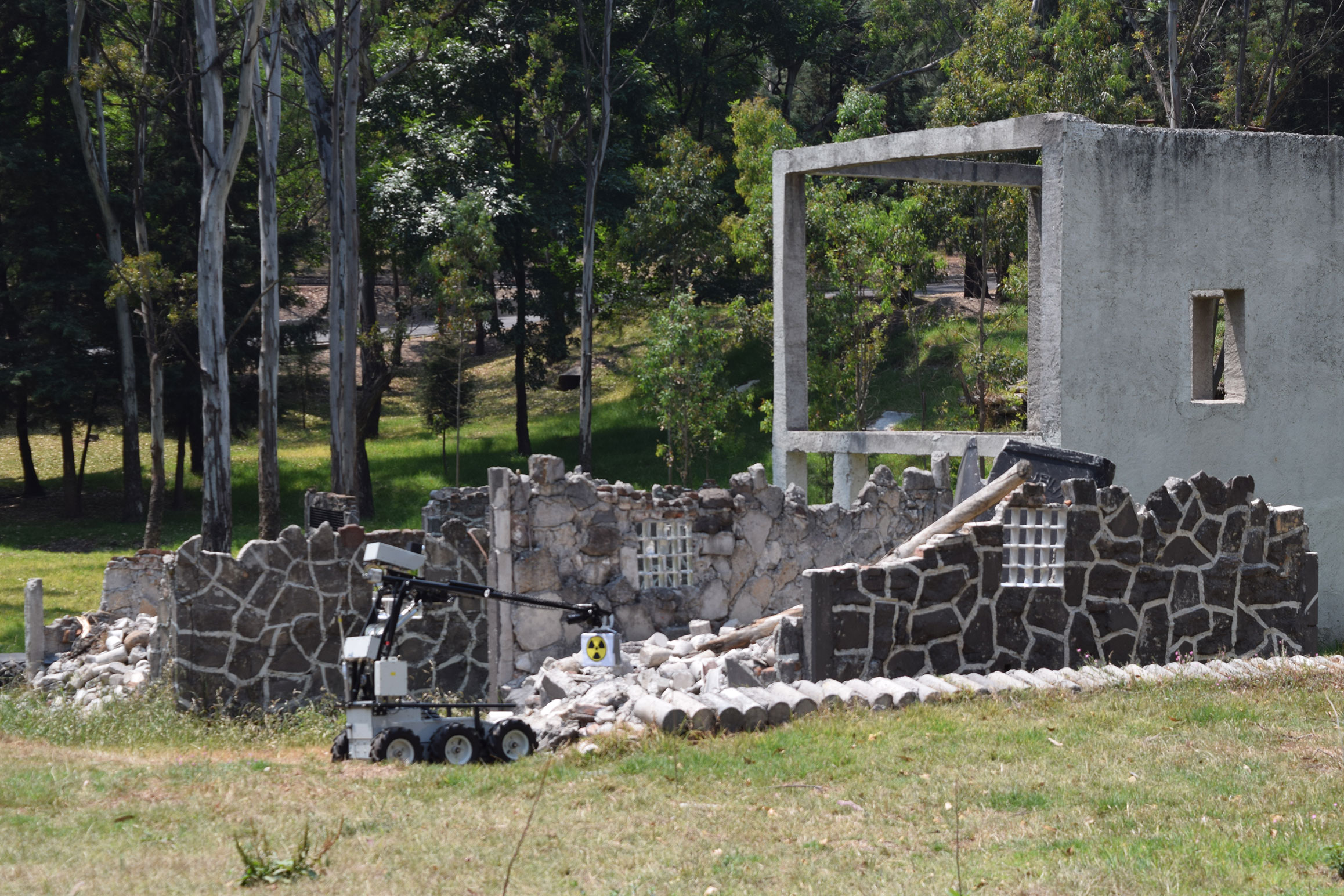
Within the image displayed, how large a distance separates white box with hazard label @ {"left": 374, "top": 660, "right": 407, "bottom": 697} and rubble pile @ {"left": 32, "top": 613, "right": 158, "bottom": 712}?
513 centimetres

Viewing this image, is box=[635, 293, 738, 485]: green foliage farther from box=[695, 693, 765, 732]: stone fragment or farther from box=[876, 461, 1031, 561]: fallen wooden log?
box=[695, 693, 765, 732]: stone fragment

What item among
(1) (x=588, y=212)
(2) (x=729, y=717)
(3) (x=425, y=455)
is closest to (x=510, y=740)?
(2) (x=729, y=717)

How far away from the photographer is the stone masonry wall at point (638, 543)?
12.5 meters

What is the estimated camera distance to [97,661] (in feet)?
50.2

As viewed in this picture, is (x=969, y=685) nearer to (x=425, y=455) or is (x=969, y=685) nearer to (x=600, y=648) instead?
(x=600, y=648)

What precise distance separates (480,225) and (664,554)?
15.8m

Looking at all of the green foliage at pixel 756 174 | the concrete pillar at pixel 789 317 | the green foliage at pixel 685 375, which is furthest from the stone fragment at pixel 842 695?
the green foliage at pixel 756 174

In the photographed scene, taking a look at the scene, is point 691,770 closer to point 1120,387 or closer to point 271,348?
point 1120,387

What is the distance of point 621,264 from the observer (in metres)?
33.2

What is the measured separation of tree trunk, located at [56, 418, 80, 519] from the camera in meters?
29.4

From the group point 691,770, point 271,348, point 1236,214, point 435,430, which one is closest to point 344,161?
point 271,348

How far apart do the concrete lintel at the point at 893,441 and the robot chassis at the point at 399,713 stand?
7732 mm

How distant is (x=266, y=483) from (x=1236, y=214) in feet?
50.8

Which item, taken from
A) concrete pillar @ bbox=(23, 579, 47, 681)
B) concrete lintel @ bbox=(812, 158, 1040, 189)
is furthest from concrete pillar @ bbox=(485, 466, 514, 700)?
concrete lintel @ bbox=(812, 158, 1040, 189)
